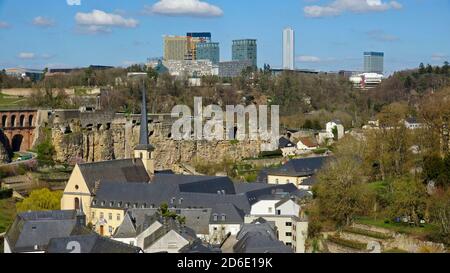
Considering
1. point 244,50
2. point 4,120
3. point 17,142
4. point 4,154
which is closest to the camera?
point 4,154

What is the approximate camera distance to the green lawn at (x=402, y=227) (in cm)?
1648

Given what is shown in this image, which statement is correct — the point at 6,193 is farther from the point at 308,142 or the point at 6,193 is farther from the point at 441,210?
Result: the point at 308,142

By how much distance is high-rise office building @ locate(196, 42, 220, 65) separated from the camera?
53.9 metres

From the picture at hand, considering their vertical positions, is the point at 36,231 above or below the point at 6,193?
above

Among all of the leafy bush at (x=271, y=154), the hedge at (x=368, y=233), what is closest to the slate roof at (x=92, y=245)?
the hedge at (x=368, y=233)

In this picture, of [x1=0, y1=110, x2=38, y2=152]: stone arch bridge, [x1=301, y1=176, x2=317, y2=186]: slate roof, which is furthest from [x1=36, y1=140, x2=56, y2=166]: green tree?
[x1=301, y1=176, x2=317, y2=186]: slate roof

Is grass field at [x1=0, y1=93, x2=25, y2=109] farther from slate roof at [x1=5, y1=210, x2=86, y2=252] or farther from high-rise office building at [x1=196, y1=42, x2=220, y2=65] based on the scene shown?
slate roof at [x1=5, y1=210, x2=86, y2=252]

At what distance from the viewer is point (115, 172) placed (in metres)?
25.4

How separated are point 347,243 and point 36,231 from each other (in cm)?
730

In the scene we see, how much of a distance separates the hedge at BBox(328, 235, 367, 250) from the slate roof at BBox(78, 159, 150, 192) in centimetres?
928

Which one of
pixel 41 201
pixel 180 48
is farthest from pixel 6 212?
pixel 180 48

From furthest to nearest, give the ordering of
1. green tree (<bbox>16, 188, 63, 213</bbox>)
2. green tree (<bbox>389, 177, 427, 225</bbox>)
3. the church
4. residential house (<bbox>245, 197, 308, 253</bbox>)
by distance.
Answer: green tree (<bbox>16, 188, 63, 213</bbox>) < the church < residential house (<bbox>245, 197, 308, 253</bbox>) < green tree (<bbox>389, 177, 427, 225</bbox>)

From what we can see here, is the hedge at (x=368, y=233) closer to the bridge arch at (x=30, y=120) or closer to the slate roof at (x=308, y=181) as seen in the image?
the slate roof at (x=308, y=181)

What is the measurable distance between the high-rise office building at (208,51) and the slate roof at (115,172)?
27.3m
